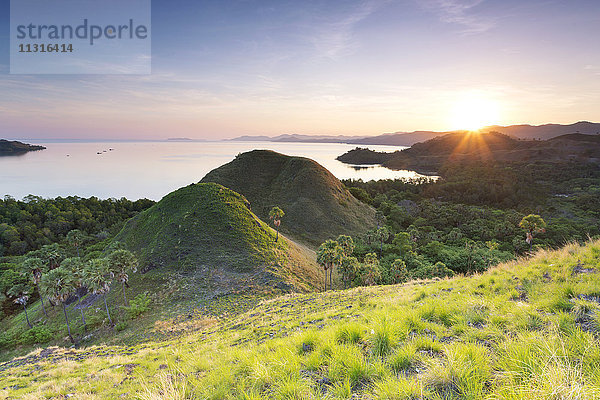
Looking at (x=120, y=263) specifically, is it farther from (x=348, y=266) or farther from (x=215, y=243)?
(x=348, y=266)

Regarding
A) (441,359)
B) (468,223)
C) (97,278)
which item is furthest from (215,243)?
(468,223)

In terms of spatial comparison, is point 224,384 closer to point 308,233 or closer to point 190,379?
point 190,379

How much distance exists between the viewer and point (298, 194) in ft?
260

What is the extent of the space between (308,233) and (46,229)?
90.1 m

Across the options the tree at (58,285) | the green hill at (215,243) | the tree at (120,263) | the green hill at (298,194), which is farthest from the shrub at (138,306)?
the green hill at (298,194)

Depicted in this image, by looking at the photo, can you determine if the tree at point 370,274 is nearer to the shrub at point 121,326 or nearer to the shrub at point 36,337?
the shrub at point 121,326

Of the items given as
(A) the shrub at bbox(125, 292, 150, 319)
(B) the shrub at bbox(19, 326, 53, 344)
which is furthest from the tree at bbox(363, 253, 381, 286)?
(B) the shrub at bbox(19, 326, 53, 344)

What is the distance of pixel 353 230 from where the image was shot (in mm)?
69000

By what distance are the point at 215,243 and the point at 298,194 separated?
1616 inches

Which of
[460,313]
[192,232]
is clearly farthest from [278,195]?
[460,313]

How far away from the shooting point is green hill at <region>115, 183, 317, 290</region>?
36.3 m

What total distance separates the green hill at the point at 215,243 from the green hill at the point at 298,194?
668 inches

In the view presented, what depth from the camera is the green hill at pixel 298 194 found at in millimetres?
68125

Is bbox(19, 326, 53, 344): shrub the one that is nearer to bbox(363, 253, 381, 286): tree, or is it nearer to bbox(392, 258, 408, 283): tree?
bbox(363, 253, 381, 286): tree
